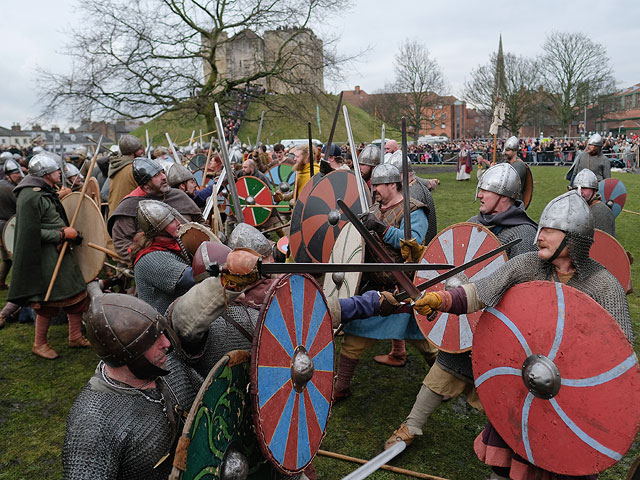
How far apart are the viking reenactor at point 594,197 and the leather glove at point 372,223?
2.33 metres

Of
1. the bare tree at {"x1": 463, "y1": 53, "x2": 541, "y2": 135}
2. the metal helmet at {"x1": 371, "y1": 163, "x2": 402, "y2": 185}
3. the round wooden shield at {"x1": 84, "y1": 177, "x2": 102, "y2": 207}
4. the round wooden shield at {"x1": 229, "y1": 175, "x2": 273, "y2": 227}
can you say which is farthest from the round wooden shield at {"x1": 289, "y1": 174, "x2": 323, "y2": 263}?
the bare tree at {"x1": 463, "y1": 53, "x2": 541, "y2": 135}

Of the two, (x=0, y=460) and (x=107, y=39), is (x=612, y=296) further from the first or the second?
(x=107, y=39)

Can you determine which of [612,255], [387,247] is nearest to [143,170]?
[387,247]

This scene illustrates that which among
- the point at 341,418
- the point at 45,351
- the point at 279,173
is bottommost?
the point at 341,418

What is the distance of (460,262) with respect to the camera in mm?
2918


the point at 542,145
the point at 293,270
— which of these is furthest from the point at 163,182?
the point at 542,145

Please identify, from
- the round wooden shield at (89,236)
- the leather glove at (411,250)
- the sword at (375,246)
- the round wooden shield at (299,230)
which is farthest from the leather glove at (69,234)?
the leather glove at (411,250)

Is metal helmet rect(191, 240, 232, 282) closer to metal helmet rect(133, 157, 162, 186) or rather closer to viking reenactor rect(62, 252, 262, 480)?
viking reenactor rect(62, 252, 262, 480)

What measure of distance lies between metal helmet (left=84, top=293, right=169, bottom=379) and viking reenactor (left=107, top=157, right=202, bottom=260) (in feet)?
7.70

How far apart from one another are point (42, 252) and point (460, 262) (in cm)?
351

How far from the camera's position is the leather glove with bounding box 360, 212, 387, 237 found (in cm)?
330

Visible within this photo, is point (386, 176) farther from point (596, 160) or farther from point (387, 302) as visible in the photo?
point (596, 160)

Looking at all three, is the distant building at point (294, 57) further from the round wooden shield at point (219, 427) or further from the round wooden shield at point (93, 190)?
the round wooden shield at point (219, 427)

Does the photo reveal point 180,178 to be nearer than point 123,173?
Yes
